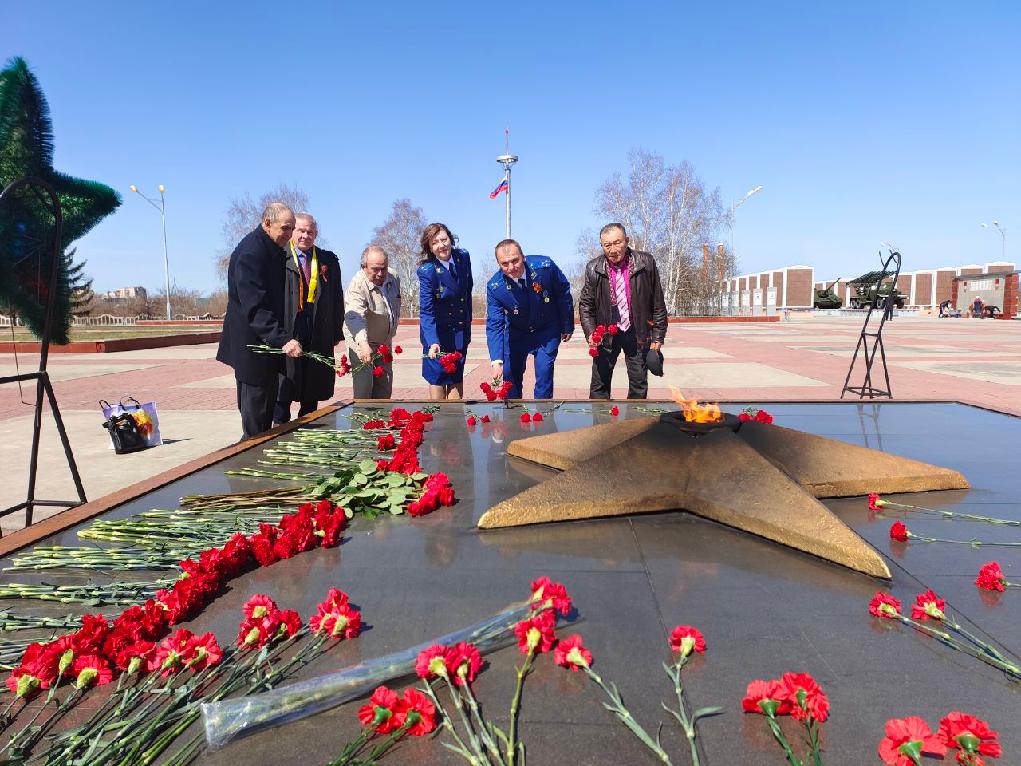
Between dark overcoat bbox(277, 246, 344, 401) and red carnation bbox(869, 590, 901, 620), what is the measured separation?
327 cm

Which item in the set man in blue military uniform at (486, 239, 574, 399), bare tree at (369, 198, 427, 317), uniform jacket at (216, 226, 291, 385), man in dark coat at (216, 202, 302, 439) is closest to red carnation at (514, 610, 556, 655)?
man in dark coat at (216, 202, 302, 439)

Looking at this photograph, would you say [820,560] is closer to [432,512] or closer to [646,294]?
[432,512]

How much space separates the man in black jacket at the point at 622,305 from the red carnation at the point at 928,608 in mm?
3329

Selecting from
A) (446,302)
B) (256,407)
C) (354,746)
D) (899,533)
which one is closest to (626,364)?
(446,302)

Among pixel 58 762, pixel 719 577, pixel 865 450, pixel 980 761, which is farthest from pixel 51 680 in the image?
pixel 865 450

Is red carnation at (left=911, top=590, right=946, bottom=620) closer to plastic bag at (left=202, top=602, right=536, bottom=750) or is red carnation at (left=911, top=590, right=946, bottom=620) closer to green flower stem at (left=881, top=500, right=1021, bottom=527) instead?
green flower stem at (left=881, top=500, right=1021, bottom=527)

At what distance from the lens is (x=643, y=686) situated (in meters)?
1.35

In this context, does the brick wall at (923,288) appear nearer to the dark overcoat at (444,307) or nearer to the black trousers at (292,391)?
the dark overcoat at (444,307)

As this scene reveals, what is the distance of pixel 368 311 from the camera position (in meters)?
4.85

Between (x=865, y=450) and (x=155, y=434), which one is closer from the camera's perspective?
(x=865, y=450)

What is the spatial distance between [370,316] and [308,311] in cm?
81

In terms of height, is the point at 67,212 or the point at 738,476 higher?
the point at 67,212

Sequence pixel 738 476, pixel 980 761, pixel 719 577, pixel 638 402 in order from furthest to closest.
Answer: pixel 638 402, pixel 738 476, pixel 719 577, pixel 980 761

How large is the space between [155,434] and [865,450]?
5218 millimetres
